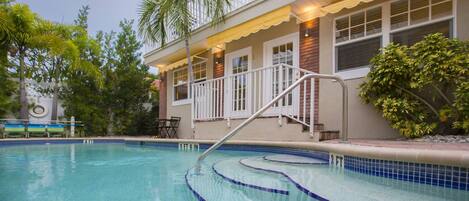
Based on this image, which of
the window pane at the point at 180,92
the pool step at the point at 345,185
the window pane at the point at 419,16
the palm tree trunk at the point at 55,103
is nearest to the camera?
the pool step at the point at 345,185

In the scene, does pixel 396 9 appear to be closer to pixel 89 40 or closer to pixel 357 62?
pixel 357 62

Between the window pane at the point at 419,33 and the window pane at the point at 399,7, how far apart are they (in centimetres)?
46

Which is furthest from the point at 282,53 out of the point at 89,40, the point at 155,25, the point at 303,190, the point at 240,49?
the point at 89,40

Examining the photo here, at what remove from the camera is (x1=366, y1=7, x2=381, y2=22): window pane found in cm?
643

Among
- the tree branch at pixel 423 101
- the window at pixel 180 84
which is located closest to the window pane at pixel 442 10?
the tree branch at pixel 423 101

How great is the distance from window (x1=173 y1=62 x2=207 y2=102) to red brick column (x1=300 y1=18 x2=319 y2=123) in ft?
14.7

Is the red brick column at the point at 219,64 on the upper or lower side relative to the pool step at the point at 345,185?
upper

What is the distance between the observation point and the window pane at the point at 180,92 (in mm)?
12184

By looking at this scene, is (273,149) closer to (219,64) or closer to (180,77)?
(219,64)

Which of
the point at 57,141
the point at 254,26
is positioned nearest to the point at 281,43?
the point at 254,26

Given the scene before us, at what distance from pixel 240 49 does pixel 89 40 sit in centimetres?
998

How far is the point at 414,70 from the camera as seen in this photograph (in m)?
5.28

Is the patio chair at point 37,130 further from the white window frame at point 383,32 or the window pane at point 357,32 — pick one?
the window pane at point 357,32

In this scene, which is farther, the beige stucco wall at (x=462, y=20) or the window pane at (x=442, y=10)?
the window pane at (x=442, y=10)
